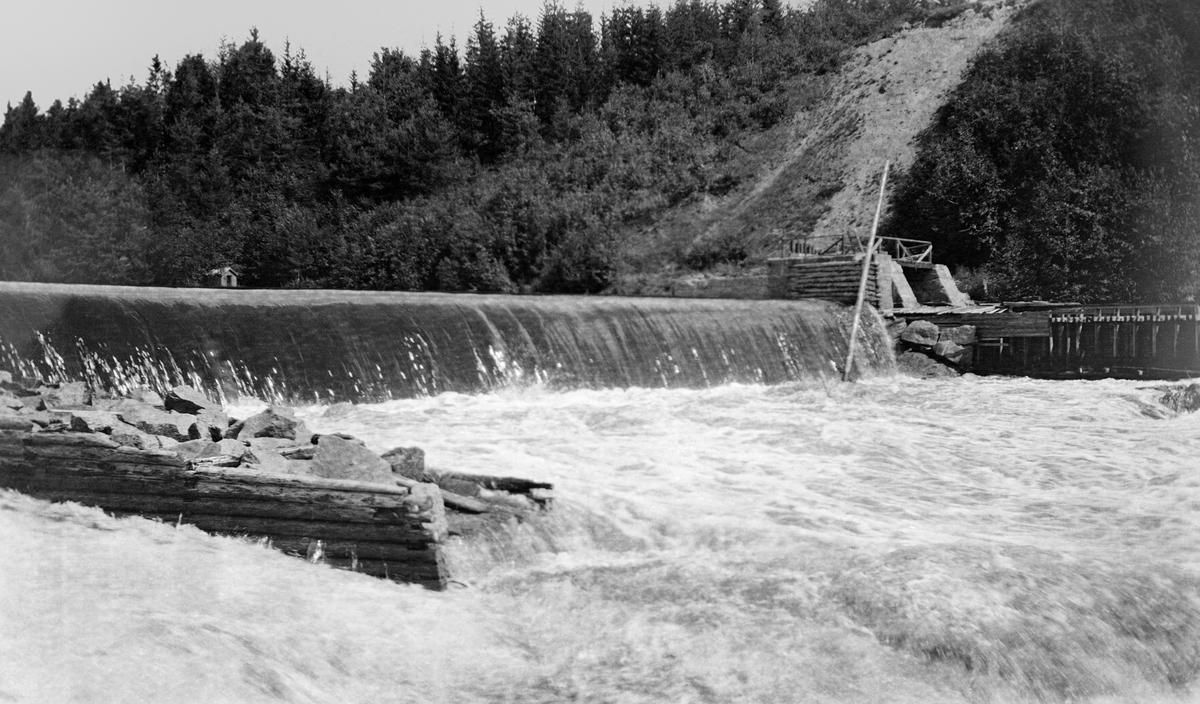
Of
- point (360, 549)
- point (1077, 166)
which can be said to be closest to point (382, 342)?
point (360, 549)

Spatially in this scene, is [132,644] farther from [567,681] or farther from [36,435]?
[36,435]

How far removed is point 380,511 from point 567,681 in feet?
5.14

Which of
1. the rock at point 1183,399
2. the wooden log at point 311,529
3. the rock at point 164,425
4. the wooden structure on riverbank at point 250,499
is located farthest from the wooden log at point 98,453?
the rock at point 1183,399

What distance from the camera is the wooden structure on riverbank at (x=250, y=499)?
572 cm

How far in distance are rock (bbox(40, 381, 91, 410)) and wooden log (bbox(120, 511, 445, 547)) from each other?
2.05 metres

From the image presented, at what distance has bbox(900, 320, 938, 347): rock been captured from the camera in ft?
58.0

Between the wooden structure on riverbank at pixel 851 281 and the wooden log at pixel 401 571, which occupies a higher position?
the wooden structure on riverbank at pixel 851 281

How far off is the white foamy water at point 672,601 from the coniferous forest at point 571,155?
57.9 ft

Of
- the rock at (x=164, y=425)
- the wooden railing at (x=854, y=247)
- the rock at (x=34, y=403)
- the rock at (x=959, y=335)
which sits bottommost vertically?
the rock at (x=959, y=335)

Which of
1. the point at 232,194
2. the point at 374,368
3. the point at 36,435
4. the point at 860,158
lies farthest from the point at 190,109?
the point at 36,435

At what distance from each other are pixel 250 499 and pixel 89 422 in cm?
117

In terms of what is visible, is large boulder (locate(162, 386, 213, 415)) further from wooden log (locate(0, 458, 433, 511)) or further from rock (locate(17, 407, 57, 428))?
wooden log (locate(0, 458, 433, 511))

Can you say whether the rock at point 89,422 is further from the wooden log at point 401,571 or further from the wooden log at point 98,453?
the wooden log at point 401,571

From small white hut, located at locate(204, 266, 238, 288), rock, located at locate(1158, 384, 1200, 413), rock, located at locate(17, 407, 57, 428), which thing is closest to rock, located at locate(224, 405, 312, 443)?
rock, located at locate(17, 407, 57, 428)
